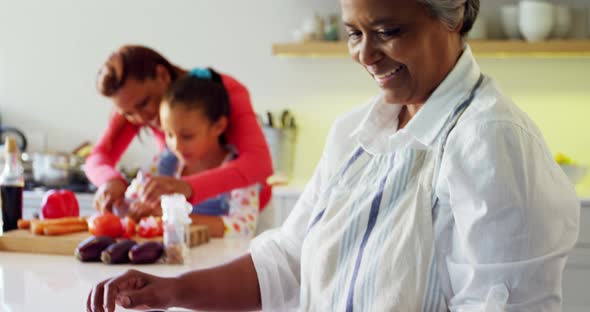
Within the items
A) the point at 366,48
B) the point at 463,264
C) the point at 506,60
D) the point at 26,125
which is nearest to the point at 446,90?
the point at 366,48

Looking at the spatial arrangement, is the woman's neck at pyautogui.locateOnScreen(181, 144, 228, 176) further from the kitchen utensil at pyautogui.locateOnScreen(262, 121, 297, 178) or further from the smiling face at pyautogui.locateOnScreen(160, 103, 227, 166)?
the kitchen utensil at pyautogui.locateOnScreen(262, 121, 297, 178)

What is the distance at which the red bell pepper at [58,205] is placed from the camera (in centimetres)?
224

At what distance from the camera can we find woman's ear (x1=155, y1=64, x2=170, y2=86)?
245 centimetres

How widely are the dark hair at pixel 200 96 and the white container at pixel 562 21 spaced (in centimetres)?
195

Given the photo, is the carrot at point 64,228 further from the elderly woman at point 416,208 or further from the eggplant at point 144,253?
the elderly woman at point 416,208

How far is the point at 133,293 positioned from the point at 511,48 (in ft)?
9.15

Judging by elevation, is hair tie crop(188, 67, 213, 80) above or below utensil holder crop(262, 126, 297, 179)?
above

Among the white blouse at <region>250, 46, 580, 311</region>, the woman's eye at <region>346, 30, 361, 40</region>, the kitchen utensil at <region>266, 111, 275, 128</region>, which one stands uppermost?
the woman's eye at <region>346, 30, 361, 40</region>

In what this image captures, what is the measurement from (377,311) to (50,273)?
921 millimetres

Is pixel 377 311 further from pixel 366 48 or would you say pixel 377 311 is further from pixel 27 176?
pixel 27 176

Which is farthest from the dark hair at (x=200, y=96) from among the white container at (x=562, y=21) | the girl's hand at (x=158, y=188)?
the white container at (x=562, y=21)

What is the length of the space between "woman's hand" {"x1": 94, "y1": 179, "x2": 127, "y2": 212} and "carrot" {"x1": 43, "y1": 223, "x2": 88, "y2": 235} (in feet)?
0.50

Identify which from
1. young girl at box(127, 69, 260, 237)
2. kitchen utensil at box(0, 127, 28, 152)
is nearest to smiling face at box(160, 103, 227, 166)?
young girl at box(127, 69, 260, 237)

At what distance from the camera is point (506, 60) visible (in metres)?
3.86
